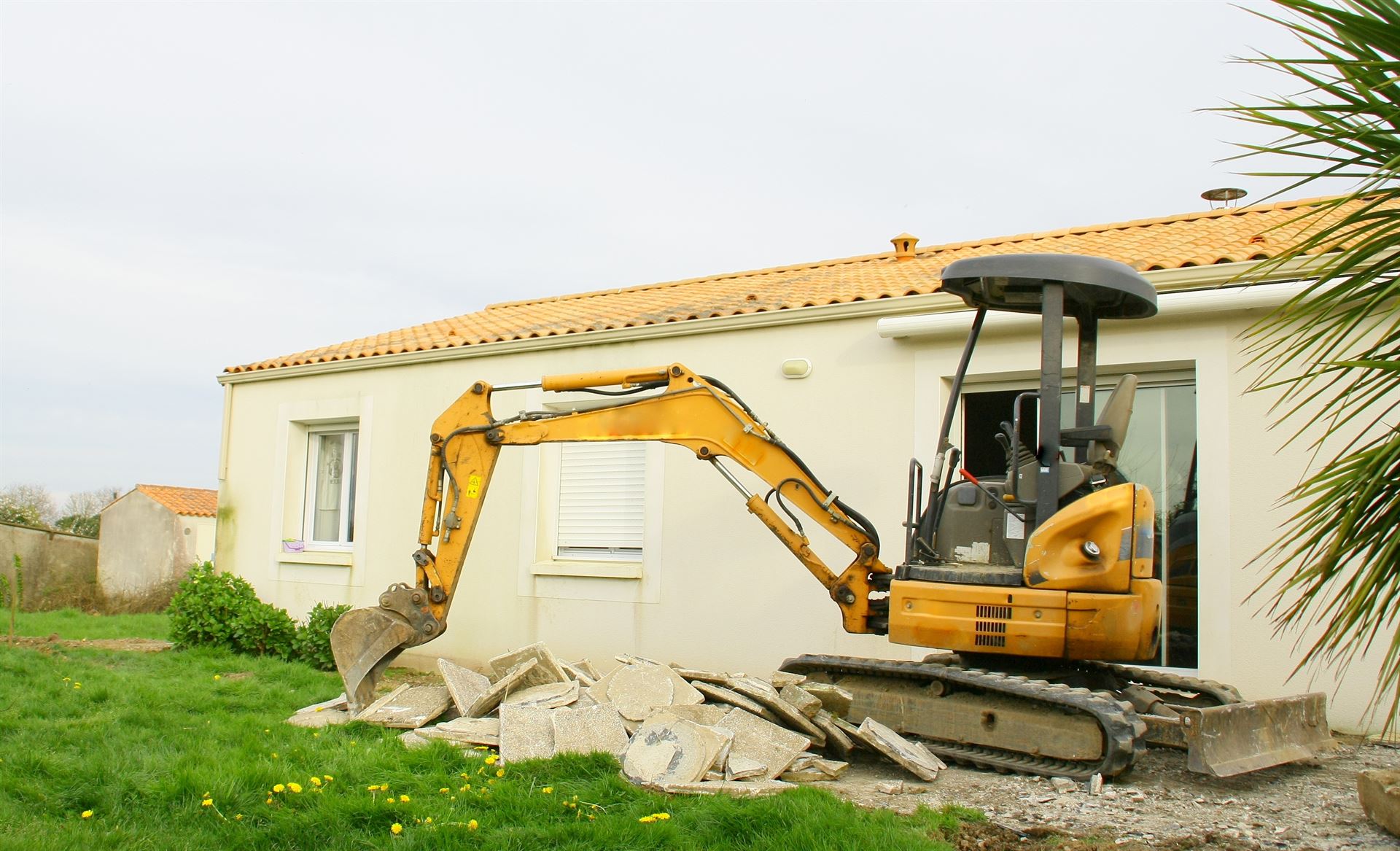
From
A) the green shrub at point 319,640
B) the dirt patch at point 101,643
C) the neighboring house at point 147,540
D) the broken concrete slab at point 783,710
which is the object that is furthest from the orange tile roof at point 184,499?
the broken concrete slab at point 783,710

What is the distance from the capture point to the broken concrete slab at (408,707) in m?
7.64

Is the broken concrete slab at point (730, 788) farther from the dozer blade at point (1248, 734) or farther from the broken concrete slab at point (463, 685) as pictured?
the broken concrete slab at point (463, 685)

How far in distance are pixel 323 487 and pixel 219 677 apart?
3739 mm

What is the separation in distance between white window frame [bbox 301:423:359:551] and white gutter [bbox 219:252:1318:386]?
72 centimetres

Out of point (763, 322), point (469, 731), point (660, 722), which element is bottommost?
point (469, 731)

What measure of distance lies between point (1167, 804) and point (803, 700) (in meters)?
2.10

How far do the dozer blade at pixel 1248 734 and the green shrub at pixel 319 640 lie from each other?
7728 mm

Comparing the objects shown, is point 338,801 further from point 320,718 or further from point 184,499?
point 184,499

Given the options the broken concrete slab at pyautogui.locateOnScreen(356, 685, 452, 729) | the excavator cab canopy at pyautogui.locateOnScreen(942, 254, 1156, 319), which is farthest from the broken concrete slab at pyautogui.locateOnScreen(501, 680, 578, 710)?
the excavator cab canopy at pyautogui.locateOnScreen(942, 254, 1156, 319)

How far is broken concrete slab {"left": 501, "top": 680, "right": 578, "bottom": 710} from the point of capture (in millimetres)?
7242

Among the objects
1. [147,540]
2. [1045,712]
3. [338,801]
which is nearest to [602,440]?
[338,801]

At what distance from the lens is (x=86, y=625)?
15469 mm

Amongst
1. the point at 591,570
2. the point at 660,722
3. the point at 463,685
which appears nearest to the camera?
the point at 660,722

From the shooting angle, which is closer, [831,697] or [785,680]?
[831,697]
